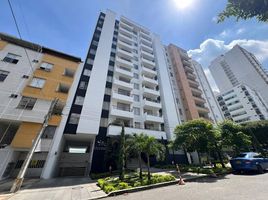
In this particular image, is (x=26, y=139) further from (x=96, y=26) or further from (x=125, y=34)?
(x=125, y=34)

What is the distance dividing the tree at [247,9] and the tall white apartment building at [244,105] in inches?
2895

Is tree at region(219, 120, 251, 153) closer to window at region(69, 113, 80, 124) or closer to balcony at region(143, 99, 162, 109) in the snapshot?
balcony at region(143, 99, 162, 109)

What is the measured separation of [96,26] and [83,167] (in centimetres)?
3235

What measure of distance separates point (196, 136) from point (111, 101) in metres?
14.8

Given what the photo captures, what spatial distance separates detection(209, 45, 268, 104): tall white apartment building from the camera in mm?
76188

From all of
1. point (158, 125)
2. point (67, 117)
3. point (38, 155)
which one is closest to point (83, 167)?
point (38, 155)

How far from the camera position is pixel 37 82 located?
64.3 ft

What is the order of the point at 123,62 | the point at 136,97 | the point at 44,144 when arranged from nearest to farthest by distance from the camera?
the point at 44,144
the point at 136,97
the point at 123,62

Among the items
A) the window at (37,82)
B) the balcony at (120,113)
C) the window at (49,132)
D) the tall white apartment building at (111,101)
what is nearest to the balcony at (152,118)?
the tall white apartment building at (111,101)

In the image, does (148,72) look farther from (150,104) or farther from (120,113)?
(120,113)

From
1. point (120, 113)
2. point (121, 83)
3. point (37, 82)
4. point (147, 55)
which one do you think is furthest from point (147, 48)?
point (37, 82)

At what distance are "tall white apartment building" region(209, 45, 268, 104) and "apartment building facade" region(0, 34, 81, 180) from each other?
310 ft

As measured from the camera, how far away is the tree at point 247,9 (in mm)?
4898

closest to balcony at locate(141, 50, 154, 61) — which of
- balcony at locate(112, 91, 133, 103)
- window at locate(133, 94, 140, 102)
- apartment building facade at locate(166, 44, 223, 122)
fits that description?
apartment building facade at locate(166, 44, 223, 122)
